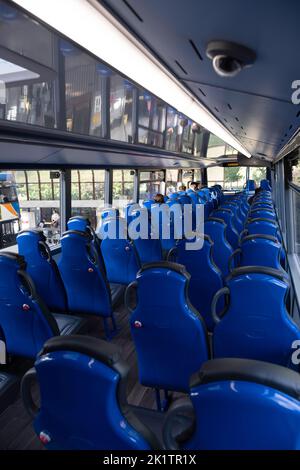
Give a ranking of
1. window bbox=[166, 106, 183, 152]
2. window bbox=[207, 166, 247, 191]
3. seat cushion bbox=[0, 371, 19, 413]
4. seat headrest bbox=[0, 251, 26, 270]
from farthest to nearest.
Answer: window bbox=[207, 166, 247, 191], window bbox=[166, 106, 183, 152], seat cushion bbox=[0, 371, 19, 413], seat headrest bbox=[0, 251, 26, 270]

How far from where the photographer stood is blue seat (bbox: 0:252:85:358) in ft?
9.66

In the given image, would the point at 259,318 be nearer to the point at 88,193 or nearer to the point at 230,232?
the point at 230,232

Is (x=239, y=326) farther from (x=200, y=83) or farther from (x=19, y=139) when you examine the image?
(x=19, y=139)

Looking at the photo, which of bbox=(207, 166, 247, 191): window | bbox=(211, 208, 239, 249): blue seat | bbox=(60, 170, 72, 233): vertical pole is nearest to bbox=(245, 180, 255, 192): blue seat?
bbox=(207, 166, 247, 191): window

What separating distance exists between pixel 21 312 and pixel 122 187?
23.5 ft

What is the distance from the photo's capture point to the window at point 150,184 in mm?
11453

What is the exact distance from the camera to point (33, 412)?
1734mm

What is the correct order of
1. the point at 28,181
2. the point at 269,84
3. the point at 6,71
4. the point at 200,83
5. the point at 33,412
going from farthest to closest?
the point at 28,181, the point at 6,71, the point at 200,83, the point at 269,84, the point at 33,412

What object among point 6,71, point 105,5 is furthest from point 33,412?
point 6,71

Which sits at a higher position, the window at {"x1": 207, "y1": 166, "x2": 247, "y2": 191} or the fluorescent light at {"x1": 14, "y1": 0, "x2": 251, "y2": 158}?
the window at {"x1": 207, "y1": 166, "x2": 247, "y2": 191}

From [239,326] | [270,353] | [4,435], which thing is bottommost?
[4,435]

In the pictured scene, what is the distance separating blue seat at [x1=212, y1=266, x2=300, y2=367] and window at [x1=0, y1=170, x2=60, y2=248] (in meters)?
4.17

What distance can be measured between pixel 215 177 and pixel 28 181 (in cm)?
1665

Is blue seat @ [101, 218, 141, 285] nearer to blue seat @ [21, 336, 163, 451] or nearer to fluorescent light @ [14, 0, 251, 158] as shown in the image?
fluorescent light @ [14, 0, 251, 158]
